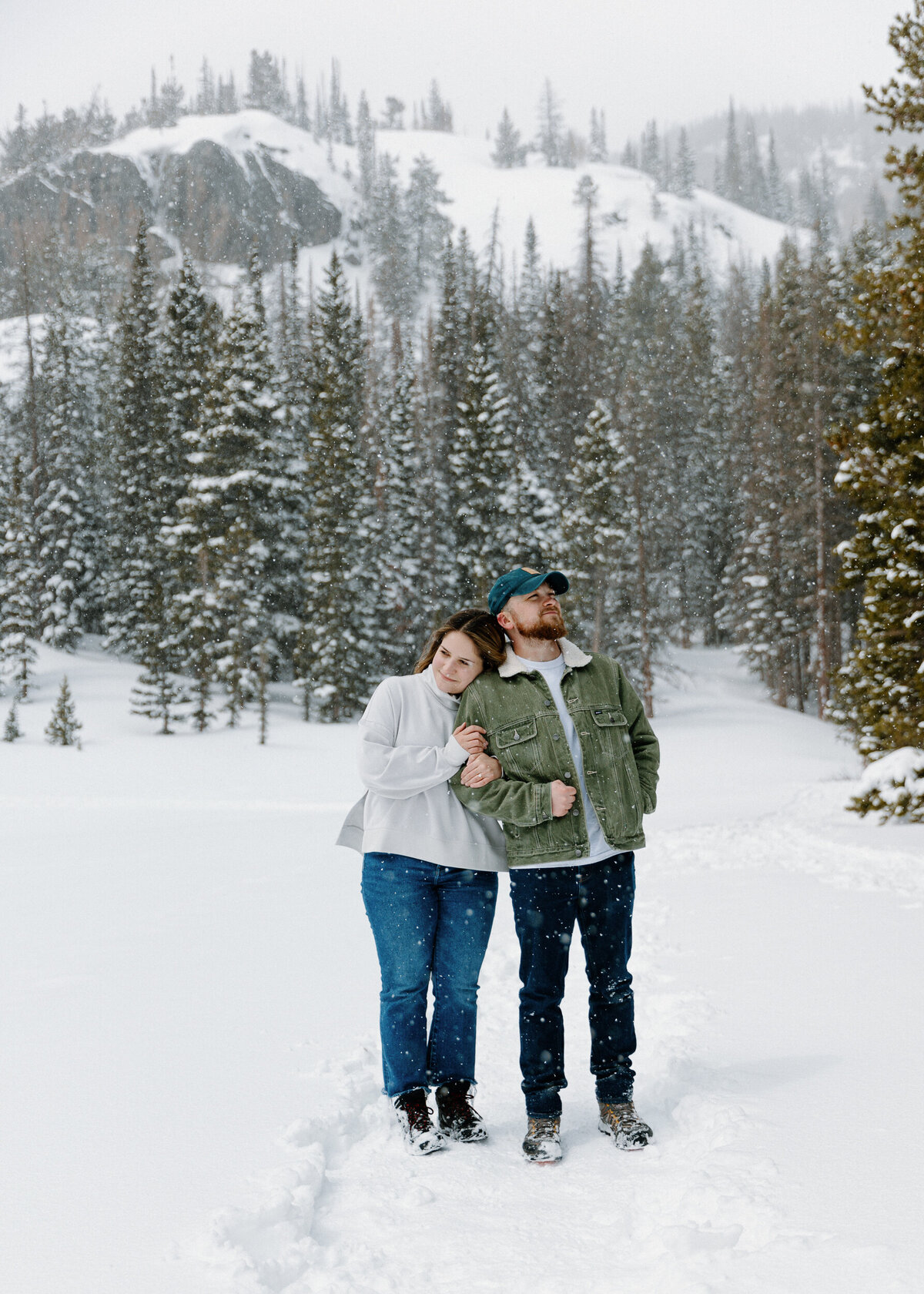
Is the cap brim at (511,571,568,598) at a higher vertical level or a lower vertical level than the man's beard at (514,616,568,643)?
higher

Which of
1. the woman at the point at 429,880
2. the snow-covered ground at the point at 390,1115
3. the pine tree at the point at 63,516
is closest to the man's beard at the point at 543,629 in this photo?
the woman at the point at 429,880

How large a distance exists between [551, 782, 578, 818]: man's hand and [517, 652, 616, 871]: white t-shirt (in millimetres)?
199

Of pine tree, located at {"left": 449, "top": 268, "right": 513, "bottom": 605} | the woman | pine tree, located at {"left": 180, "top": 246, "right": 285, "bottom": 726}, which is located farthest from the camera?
pine tree, located at {"left": 449, "top": 268, "right": 513, "bottom": 605}

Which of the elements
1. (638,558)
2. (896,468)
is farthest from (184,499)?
(896,468)

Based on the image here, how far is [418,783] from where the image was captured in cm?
351

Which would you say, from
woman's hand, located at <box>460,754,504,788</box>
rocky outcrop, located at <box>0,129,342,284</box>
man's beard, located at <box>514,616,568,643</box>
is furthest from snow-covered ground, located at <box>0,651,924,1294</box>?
rocky outcrop, located at <box>0,129,342,284</box>

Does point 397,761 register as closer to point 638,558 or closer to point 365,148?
point 638,558

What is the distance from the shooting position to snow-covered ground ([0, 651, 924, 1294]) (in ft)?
8.61

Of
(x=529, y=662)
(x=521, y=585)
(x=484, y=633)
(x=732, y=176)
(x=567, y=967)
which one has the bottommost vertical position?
(x=567, y=967)

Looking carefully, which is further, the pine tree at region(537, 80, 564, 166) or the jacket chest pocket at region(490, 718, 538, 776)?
the pine tree at region(537, 80, 564, 166)

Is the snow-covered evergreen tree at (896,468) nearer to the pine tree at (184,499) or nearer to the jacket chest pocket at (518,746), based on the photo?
the jacket chest pocket at (518,746)

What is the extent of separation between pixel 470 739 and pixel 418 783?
0.27m

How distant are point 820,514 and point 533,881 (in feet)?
92.7

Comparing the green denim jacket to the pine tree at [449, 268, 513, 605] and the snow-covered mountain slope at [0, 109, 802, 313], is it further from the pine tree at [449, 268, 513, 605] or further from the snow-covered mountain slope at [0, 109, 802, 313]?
the snow-covered mountain slope at [0, 109, 802, 313]
